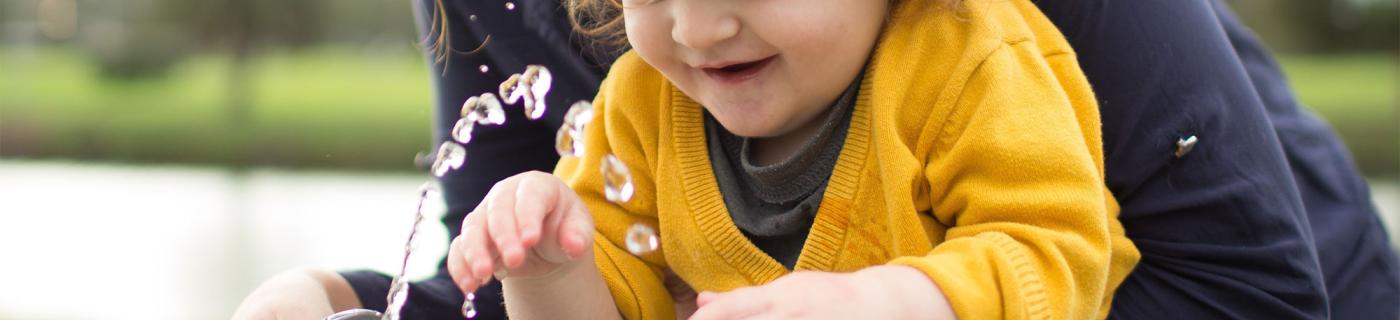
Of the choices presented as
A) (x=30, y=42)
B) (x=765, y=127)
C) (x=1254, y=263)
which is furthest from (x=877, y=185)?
(x=30, y=42)

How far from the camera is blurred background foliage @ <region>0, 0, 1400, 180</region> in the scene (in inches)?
160

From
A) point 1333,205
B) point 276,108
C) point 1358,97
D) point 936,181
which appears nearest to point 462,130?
point 936,181

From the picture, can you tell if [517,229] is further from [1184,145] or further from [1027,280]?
[1184,145]

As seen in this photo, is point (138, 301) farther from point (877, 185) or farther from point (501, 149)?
point (877, 185)

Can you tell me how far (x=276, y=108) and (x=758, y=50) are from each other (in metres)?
4.02

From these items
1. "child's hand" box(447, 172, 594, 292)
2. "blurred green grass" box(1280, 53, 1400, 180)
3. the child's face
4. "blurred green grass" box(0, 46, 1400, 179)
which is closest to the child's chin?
the child's face

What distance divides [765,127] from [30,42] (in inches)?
180

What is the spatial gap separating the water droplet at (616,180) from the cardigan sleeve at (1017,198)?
186mm

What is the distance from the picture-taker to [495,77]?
47.2 inches

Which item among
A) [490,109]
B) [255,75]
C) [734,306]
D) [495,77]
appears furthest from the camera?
[255,75]

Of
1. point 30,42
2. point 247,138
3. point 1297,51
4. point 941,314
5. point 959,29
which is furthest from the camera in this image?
point 30,42

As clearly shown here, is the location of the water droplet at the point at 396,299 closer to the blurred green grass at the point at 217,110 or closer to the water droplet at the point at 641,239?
the water droplet at the point at 641,239

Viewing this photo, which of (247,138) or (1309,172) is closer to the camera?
(1309,172)

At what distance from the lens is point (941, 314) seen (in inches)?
28.7
